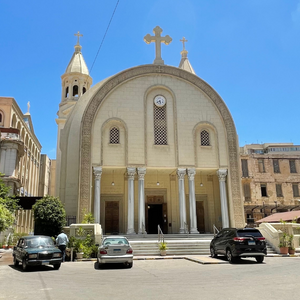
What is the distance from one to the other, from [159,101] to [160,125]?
1862mm

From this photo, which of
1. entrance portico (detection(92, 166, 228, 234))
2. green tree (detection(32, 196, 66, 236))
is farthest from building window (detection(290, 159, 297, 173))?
green tree (detection(32, 196, 66, 236))

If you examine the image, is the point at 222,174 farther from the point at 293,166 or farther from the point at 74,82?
the point at 293,166

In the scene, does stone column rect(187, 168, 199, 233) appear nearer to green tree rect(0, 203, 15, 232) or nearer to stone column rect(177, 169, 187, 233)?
stone column rect(177, 169, 187, 233)

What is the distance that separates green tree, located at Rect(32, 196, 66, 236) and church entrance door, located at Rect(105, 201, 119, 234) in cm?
474

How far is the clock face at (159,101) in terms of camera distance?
84.4 ft

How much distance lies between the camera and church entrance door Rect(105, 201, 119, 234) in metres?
25.8

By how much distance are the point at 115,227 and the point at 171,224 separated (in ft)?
13.9

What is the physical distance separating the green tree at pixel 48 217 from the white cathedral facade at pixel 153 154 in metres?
1.59

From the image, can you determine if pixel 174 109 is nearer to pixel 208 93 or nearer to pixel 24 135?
pixel 208 93

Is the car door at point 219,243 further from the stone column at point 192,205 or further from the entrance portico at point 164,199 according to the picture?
the entrance portico at point 164,199

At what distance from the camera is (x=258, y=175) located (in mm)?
43719

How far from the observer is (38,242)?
45.2 ft

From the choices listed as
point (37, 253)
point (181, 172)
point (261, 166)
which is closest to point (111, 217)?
point (181, 172)

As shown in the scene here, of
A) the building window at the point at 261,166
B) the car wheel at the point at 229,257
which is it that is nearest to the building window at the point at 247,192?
the building window at the point at 261,166
